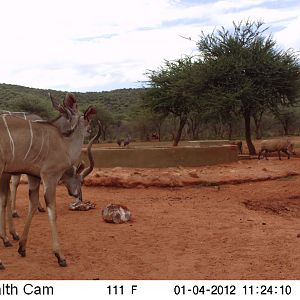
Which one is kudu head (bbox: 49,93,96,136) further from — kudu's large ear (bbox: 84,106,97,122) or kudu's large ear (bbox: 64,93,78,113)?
kudu's large ear (bbox: 84,106,97,122)

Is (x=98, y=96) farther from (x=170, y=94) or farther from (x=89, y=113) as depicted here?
(x=89, y=113)

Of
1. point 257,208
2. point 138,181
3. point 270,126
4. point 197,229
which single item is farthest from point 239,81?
point 270,126

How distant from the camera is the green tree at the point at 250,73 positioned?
20.9 m

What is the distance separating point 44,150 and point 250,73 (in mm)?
17372

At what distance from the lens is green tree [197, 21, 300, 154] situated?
68.5ft

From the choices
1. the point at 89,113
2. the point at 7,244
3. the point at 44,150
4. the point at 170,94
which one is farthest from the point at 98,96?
the point at 44,150

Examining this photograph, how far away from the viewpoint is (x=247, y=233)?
22.4ft

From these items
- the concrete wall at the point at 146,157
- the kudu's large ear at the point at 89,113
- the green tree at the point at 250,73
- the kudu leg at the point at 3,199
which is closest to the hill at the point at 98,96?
the green tree at the point at 250,73

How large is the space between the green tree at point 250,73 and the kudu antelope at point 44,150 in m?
15.0

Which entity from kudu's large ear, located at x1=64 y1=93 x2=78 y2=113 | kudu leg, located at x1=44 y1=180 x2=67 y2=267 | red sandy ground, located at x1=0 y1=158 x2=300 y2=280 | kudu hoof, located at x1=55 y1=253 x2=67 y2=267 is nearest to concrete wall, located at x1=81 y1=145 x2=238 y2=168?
red sandy ground, located at x1=0 y1=158 x2=300 y2=280

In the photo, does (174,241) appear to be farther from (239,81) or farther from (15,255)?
(239,81)

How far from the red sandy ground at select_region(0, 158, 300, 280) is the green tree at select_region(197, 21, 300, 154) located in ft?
31.7

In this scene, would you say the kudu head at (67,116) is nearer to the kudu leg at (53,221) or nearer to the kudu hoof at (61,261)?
the kudu leg at (53,221)

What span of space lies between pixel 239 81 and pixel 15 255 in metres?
17.1
